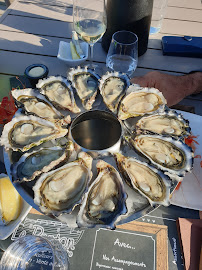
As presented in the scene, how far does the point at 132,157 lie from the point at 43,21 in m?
1.17

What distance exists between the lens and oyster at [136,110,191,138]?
0.88m

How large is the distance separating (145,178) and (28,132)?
18.1 inches

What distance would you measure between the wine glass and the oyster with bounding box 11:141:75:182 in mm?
560

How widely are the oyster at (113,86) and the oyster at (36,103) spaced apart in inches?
8.1

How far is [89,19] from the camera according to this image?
3.68ft

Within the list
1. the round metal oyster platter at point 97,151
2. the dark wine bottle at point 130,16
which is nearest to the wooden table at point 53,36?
the dark wine bottle at point 130,16

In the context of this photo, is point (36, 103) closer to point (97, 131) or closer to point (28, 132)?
point (28, 132)

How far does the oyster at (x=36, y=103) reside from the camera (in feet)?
3.04

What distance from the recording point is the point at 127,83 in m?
1.00

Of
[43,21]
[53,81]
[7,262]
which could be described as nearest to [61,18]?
[43,21]

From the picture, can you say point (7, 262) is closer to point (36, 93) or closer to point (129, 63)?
point (36, 93)

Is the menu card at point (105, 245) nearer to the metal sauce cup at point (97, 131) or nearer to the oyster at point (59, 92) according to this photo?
the metal sauce cup at point (97, 131)

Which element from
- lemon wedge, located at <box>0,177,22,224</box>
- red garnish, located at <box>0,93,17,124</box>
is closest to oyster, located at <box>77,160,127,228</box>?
lemon wedge, located at <box>0,177,22,224</box>

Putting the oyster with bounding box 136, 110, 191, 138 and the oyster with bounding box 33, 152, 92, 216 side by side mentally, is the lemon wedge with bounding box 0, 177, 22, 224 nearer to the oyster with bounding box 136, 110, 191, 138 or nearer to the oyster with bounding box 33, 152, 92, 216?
the oyster with bounding box 33, 152, 92, 216
